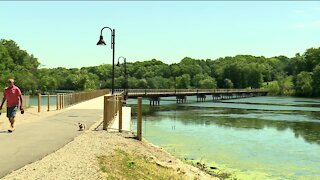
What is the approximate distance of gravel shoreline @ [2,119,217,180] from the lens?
9008 millimetres

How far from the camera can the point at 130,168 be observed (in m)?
11.2

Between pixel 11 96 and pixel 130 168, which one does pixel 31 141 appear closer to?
pixel 11 96

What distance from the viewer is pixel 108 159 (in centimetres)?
1138

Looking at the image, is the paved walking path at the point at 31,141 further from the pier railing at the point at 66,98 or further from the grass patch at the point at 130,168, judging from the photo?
the pier railing at the point at 66,98

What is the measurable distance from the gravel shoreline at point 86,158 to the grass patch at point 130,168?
9.9 inches

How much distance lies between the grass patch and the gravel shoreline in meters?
0.25

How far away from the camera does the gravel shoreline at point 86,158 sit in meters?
9.01

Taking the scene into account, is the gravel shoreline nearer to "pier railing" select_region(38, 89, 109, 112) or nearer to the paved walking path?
the paved walking path

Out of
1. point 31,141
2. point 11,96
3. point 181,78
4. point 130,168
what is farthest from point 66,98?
point 181,78

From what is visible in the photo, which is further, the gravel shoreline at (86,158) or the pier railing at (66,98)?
the pier railing at (66,98)

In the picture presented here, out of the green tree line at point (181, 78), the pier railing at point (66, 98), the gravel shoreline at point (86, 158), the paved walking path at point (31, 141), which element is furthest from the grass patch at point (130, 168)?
the green tree line at point (181, 78)

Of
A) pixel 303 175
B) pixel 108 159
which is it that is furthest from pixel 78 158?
pixel 303 175

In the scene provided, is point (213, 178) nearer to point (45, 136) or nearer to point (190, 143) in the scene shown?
point (45, 136)

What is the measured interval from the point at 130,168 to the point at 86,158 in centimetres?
121
